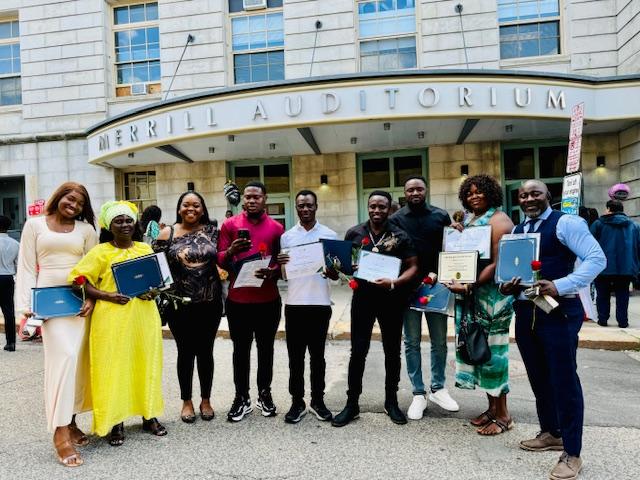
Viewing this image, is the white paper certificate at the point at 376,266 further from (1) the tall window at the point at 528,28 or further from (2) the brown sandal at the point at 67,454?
(1) the tall window at the point at 528,28

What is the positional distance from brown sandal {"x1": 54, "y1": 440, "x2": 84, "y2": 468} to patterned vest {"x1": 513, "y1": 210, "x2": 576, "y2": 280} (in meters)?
3.48

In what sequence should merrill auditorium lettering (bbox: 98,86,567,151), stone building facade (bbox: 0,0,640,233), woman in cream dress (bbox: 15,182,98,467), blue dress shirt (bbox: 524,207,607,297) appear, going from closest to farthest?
1. blue dress shirt (bbox: 524,207,607,297)
2. woman in cream dress (bbox: 15,182,98,467)
3. merrill auditorium lettering (bbox: 98,86,567,151)
4. stone building facade (bbox: 0,0,640,233)

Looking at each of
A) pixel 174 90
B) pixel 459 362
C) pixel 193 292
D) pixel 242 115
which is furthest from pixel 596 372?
pixel 174 90

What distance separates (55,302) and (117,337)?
0.51 m

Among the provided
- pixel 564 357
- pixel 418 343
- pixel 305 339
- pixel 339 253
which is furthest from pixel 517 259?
pixel 305 339

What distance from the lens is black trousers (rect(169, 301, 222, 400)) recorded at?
398 cm

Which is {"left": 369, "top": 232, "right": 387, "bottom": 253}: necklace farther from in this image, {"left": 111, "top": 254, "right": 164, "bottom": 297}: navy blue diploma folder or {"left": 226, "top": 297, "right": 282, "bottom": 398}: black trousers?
{"left": 111, "top": 254, "right": 164, "bottom": 297}: navy blue diploma folder

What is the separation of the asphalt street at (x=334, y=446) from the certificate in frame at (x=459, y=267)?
49.2 inches

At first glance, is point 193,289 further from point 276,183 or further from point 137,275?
point 276,183

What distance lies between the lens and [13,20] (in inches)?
588

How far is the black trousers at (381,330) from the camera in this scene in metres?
3.92

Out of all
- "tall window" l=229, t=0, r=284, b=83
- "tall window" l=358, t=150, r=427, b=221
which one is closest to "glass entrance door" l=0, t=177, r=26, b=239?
"tall window" l=229, t=0, r=284, b=83

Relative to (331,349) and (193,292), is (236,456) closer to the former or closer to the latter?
(193,292)

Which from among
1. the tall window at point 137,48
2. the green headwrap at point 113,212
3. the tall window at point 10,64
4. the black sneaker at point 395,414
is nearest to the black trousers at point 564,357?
the black sneaker at point 395,414
